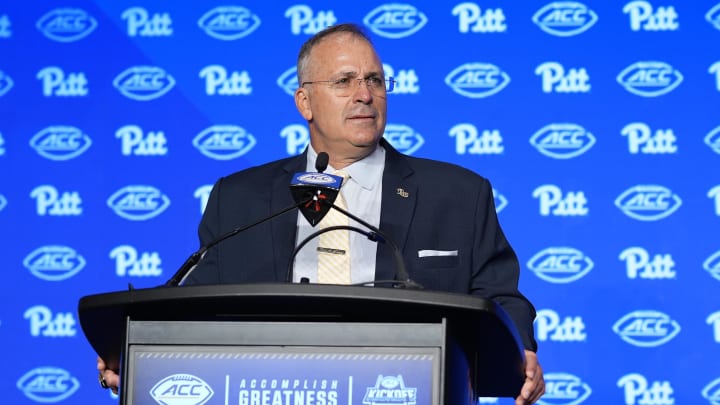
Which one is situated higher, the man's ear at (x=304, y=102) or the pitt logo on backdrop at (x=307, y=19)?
the pitt logo on backdrop at (x=307, y=19)

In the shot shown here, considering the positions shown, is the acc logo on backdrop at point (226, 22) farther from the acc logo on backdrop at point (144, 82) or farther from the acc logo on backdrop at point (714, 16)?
the acc logo on backdrop at point (714, 16)

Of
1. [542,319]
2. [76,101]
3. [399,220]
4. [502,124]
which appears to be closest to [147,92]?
[76,101]

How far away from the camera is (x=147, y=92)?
4742 millimetres

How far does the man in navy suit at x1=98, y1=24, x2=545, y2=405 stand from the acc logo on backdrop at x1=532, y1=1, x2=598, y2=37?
162 centimetres

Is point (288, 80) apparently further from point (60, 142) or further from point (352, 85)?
point (352, 85)

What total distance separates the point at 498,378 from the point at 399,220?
0.79 m

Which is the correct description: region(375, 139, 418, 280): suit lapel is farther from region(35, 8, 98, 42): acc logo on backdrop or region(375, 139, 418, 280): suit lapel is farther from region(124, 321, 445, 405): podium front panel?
region(35, 8, 98, 42): acc logo on backdrop

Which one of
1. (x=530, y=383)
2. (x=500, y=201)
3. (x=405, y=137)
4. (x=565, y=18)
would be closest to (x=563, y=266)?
(x=500, y=201)

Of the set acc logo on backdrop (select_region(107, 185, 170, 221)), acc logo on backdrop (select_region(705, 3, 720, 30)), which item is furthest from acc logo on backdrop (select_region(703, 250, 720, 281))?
acc logo on backdrop (select_region(107, 185, 170, 221))

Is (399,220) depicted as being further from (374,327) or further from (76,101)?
(76,101)

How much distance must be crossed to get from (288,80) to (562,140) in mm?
1185

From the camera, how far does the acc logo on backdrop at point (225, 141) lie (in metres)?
4.64

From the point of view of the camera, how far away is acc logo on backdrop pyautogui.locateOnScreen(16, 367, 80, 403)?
15.2ft

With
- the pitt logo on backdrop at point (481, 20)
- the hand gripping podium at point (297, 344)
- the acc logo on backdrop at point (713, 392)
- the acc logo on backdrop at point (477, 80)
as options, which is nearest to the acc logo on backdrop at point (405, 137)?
the acc logo on backdrop at point (477, 80)
